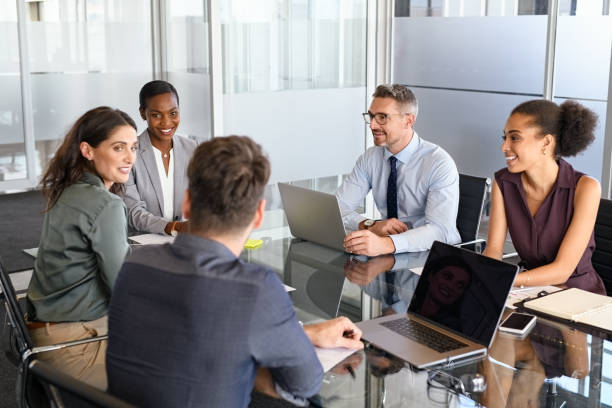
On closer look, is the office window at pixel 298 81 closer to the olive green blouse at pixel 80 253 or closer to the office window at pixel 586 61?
the office window at pixel 586 61

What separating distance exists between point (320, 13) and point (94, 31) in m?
1.98

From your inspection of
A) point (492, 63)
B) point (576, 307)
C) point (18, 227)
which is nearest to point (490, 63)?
point (492, 63)

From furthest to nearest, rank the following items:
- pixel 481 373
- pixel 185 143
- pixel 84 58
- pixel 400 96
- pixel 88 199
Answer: pixel 84 58, pixel 185 143, pixel 400 96, pixel 88 199, pixel 481 373

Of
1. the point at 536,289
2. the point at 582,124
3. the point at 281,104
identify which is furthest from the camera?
the point at 281,104

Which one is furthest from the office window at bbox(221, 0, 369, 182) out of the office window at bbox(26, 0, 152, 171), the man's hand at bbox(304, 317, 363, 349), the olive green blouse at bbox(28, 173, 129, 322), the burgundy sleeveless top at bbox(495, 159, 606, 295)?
the man's hand at bbox(304, 317, 363, 349)

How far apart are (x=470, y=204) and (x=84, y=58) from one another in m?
4.12

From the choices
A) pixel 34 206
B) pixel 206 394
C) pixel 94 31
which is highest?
pixel 94 31

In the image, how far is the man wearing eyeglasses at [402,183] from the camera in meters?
3.41

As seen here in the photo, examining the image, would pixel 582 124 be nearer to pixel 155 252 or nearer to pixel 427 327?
pixel 427 327

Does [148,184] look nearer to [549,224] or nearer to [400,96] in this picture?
[400,96]

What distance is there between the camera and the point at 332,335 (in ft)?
6.94

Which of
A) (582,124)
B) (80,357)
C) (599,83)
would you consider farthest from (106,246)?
(599,83)

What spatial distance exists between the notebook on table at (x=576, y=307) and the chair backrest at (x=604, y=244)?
0.56m

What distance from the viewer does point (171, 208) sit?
12.5ft
